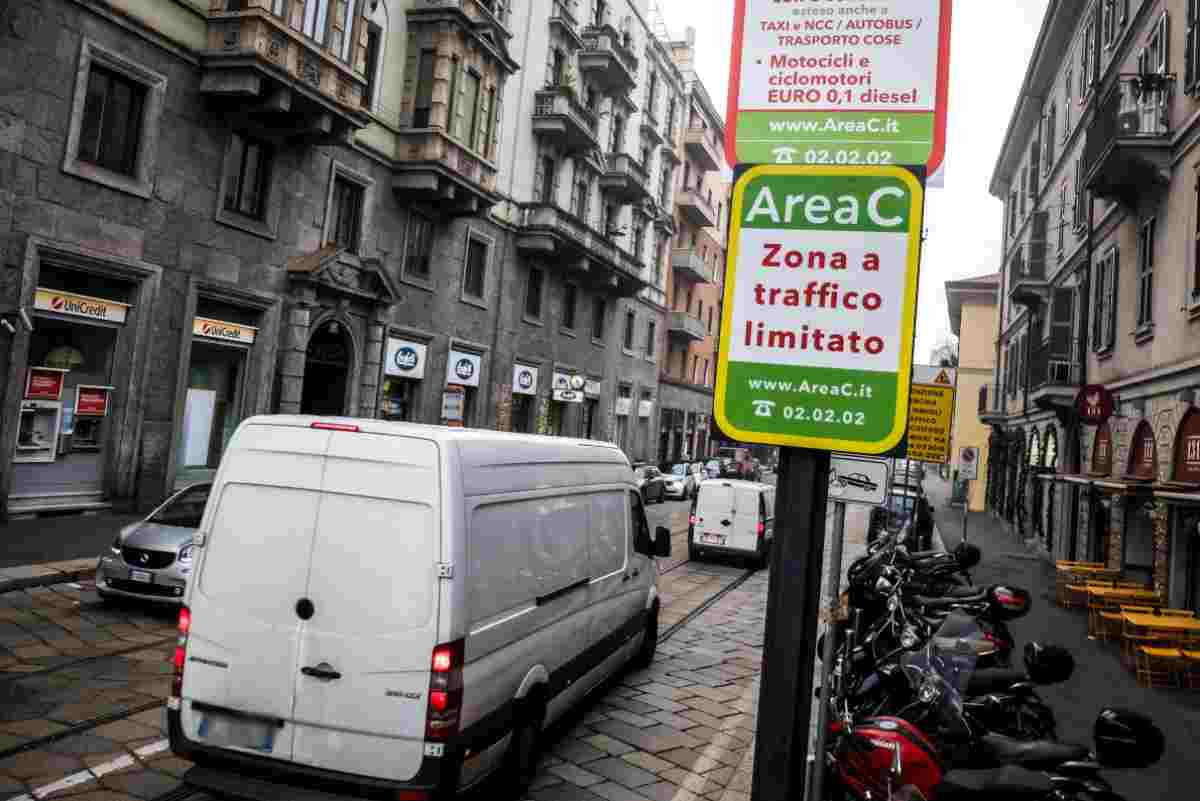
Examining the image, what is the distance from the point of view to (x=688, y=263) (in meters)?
43.8

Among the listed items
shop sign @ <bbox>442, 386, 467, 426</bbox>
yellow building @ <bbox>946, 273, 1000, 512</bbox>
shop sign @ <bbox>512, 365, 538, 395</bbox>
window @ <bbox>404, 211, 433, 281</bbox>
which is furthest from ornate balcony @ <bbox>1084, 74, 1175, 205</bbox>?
yellow building @ <bbox>946, 273, 1000, 512</bbox>

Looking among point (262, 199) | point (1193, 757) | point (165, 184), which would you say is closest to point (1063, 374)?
point (1193, 757)

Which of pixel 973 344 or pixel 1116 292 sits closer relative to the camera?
pixel 1116 292

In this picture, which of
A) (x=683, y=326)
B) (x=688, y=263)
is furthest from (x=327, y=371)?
(x=688, y=263)

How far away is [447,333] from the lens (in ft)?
75.6

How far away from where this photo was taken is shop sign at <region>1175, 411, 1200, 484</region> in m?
11.8

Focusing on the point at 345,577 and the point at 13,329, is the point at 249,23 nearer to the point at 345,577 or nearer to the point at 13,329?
the point at 13,329

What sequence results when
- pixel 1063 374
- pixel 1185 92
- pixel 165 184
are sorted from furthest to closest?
1. pixel 1063 374
2. pixel 165 184
3. pixel 1185 92

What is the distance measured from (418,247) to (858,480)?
18.8 metres

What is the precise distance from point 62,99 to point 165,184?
211 centimetres

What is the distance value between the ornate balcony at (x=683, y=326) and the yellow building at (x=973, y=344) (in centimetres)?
1665

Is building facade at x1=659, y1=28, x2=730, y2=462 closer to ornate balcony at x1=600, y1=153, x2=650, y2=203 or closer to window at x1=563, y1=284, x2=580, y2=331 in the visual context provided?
ornate balcony at x1=600, y1=153, x2=650, y2=203

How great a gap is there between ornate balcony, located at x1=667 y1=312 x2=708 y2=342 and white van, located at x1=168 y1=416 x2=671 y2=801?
38.5m

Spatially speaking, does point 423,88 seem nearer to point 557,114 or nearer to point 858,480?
point 557,114
